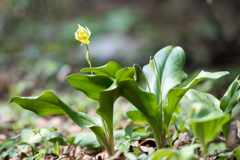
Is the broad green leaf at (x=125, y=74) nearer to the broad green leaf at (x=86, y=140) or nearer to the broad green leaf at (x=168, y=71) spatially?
the broad green leaf at (x=168, y=71)

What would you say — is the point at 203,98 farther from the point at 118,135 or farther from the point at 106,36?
Result: the point at 106,36

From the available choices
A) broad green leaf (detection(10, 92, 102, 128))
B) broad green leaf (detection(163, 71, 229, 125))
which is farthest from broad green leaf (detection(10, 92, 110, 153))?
broad green leaf (detection(163, 71, 229, 125))

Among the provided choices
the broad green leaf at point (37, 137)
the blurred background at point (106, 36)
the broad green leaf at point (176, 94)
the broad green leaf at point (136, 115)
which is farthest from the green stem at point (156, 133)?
the blurred background at point (106, 36)

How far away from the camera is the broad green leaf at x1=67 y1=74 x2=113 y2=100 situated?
1.21 meters

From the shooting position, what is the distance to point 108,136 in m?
1.33

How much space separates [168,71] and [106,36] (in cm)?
602

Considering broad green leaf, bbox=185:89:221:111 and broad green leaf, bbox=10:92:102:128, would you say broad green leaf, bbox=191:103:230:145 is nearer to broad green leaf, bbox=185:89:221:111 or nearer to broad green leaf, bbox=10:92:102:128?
broad green leaf, bbox=185:89:221:111

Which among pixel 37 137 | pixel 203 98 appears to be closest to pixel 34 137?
pixel 37 137

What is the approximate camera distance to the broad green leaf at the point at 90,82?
1.21 meters

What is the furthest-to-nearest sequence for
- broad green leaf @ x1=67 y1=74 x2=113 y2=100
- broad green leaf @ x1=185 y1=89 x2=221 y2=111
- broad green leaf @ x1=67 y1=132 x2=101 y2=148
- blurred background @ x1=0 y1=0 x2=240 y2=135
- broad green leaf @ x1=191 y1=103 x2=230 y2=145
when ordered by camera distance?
blurred background @ x1=0 y1=0 x2=240 y2=135 < broad green leaf @ x1=67 y1=132 x2=101 y2=148 < broad green leaf @ x1=185 y1=89 x2=221 y2=111 < broad green leaf @ x1=67 y1=74 x2=113 y2=100 < broad green leaf @ x1=191 y1=103 x2=230 y2=145

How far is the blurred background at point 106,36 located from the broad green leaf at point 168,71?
1.62 metres

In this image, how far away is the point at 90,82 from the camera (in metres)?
1.23

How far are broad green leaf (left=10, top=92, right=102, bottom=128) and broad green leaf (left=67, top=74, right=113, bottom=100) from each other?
0.36 ft

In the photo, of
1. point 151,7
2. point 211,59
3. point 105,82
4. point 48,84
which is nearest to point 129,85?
point 105,82
